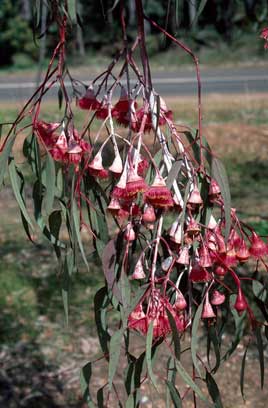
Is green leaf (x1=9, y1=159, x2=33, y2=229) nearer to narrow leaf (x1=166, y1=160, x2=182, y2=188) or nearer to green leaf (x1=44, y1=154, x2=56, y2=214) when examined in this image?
green leaf (x1=44, y1=154, x2=56, y2=214)

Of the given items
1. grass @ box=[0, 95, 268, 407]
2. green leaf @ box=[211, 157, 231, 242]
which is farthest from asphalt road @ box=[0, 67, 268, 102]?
green leaf @ box=[211, 157, 231, 242]

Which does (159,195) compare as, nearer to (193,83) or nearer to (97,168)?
(97,168)

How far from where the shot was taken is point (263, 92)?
10.8 m

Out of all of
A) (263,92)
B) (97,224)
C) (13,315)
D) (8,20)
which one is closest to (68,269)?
(97,224)

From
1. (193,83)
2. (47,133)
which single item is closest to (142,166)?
(47,133)

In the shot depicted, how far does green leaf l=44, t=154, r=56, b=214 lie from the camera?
121 centimetres

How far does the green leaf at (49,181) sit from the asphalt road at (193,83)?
9.01 metres

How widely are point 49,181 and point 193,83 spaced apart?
11703 millimetres

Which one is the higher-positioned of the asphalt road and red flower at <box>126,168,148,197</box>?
red flower at <box>126,168,148,197</box>

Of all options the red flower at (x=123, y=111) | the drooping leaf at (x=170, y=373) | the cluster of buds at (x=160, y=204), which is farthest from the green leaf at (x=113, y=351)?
the red flower at (x=123, y=111)

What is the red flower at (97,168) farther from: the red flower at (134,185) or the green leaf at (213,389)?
the green leaf at (213,389)

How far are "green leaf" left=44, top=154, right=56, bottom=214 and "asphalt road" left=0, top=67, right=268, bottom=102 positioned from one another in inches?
355

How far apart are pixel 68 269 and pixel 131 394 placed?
24cm

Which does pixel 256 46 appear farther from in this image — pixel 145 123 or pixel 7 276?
pixel 145 123
